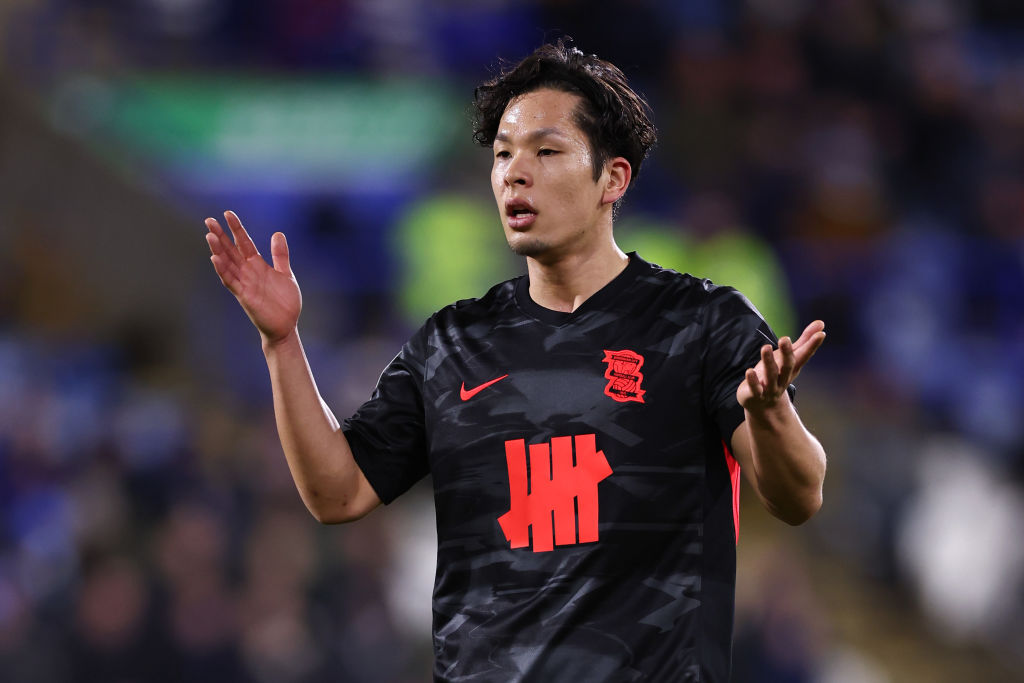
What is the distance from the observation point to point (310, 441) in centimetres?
299

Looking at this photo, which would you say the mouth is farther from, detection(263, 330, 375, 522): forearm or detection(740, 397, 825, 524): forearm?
detection(740, 397, 825, 524): forearm

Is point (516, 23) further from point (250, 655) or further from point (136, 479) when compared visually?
point (250, 655)

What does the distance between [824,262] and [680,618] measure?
704 centimetres

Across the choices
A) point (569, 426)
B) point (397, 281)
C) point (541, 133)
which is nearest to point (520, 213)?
point (541, 133)

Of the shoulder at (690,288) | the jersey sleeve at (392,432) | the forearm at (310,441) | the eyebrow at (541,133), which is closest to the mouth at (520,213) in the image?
the eyebrow at (541,133)

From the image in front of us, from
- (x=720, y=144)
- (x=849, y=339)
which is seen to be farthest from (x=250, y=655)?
(x=720, y=144)

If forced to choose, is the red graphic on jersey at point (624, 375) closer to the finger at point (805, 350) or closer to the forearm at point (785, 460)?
the forearm at point (785, 460)

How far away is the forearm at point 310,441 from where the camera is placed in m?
2.99

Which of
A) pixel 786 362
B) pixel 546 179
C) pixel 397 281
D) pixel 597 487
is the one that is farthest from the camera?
pixel 397 281

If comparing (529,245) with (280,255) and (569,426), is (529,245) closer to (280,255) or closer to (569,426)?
(569,426)

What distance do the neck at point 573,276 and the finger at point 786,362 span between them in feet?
2.04

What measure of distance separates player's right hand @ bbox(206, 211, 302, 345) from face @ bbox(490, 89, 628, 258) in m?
0.48

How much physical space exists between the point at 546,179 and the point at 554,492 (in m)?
0.64

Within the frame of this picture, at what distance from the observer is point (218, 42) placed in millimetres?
10766
